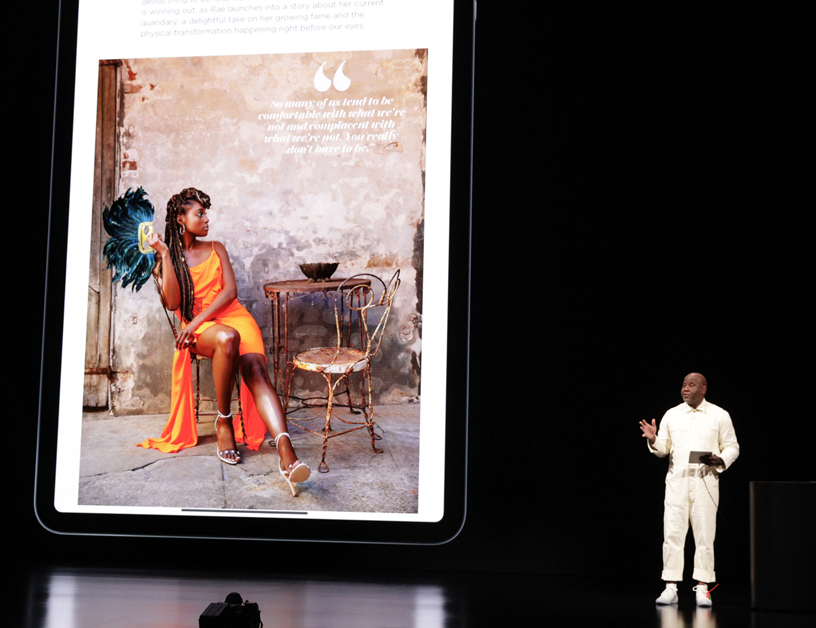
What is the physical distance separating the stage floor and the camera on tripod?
0.31 meters

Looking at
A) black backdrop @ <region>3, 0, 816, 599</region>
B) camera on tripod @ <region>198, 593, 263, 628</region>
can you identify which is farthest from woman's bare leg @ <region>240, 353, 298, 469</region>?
camera on tripod @ <region>198, 593, 263, 628</region>

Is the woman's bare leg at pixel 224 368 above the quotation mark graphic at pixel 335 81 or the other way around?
the other way around

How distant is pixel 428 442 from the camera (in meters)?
3.52

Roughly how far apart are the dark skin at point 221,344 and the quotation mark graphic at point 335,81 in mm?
822

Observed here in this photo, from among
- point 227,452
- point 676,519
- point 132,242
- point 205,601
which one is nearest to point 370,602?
point 205,601

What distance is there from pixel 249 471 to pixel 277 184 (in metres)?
1.37

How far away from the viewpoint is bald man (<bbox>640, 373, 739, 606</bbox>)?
3.05 meters

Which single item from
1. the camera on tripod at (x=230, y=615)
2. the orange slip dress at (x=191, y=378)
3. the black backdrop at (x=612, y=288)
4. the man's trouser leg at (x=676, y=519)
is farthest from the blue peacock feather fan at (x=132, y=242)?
the man's trouser leg at (x=676, y=519)

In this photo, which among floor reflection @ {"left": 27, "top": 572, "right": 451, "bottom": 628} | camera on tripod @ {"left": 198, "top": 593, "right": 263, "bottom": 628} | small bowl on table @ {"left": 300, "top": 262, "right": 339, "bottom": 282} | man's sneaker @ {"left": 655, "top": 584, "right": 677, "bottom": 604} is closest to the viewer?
camera on tripod @ {"left": 198, "top": 593, "right": 263, "bottom": 628}

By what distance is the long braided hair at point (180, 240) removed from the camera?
12.1 ft

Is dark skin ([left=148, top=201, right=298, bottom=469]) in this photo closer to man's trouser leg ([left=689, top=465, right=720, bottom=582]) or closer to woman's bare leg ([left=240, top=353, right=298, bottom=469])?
woman's bare leg ([left=240, top=353, right=298, bottom=469])

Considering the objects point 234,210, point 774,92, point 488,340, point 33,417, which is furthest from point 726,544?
point 33,417

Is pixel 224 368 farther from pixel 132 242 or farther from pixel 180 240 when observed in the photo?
pixel 132 242

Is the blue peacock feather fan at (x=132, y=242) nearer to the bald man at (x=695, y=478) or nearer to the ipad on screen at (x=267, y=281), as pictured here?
the ipad on screen at (x=267, y=281)
